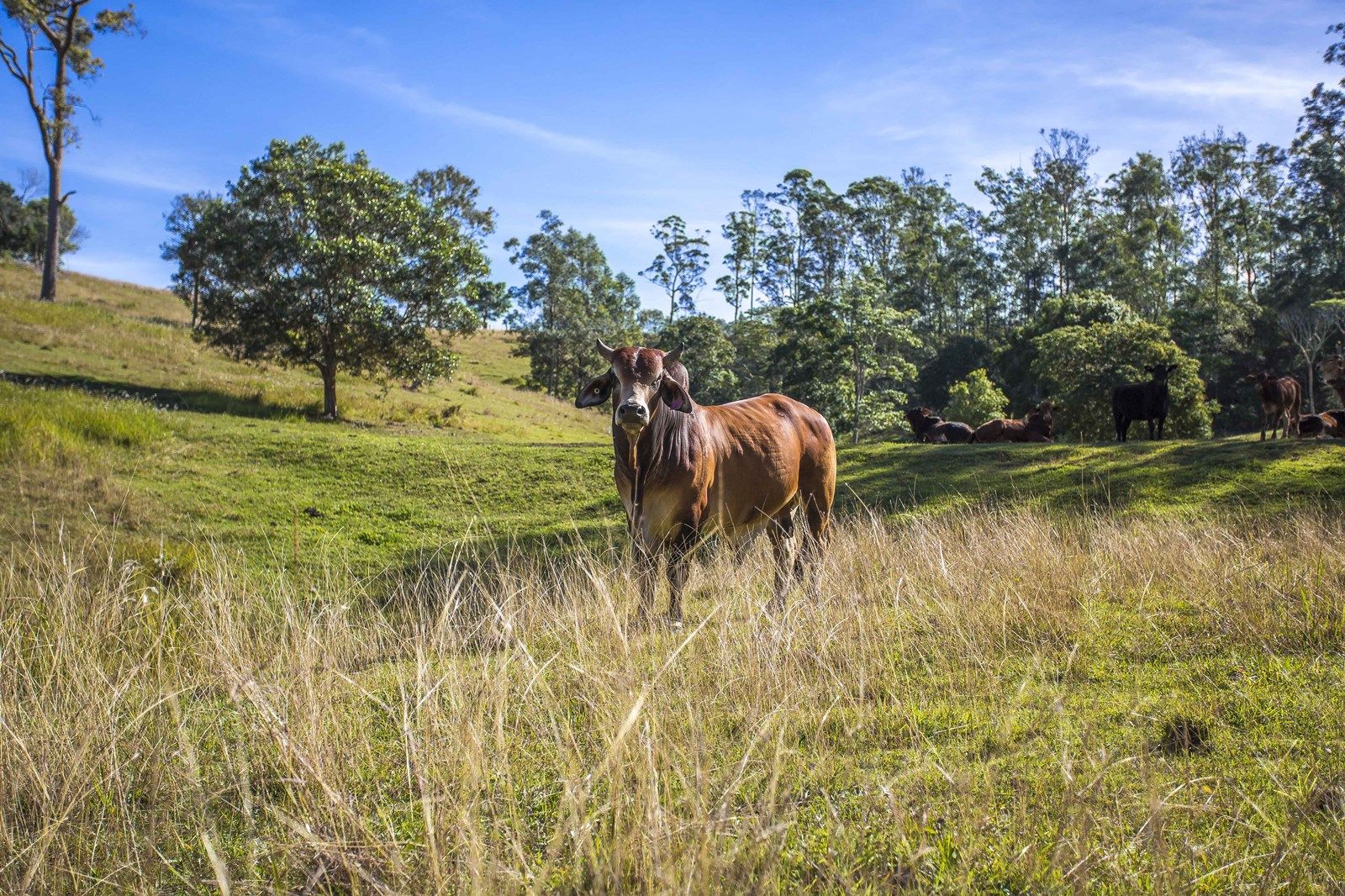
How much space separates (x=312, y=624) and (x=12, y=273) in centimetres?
4877

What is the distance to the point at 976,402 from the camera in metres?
32.3

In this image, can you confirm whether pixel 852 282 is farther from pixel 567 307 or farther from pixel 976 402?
pixel 567 307

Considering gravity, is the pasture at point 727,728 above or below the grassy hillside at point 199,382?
below

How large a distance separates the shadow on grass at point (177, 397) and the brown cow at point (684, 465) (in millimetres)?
16626

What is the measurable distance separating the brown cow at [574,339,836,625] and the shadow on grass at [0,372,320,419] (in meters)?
16.6

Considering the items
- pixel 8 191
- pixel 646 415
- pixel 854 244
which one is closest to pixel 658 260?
pixel 854 244

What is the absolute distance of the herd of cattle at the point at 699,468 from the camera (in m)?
6.30

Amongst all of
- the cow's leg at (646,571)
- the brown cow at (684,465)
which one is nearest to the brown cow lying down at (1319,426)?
the brown cow at (684,465)

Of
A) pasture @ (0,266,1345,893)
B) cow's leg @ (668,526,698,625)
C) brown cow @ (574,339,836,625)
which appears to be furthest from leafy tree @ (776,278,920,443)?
cow's leg @ (668,526,698,625)

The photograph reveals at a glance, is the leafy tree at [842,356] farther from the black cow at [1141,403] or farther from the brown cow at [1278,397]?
the brown cow at [1278,397]

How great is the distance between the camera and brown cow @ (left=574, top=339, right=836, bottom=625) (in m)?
6.29

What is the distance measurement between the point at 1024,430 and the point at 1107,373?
840 cm

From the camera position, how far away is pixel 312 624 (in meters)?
4.16

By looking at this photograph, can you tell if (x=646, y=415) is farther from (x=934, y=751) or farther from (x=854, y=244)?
(x=854, y=244)
